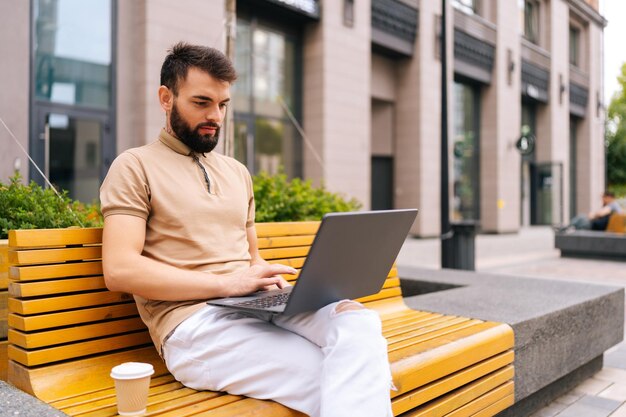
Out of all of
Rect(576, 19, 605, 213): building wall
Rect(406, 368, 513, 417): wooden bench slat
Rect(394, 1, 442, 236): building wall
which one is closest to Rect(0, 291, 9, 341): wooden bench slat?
Rect(406, 368, 513, 417): wooden bench slat

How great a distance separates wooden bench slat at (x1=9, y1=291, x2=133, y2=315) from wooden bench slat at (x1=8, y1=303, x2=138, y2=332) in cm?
2

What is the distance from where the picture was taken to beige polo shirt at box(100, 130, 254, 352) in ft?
7.34

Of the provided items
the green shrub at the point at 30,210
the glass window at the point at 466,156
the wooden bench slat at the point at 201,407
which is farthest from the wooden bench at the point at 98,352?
the glass window at the point at 466,156

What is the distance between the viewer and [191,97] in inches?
94.7

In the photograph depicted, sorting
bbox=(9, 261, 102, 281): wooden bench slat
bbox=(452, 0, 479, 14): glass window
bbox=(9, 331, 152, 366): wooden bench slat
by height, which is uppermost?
bbox=(452, 0, 479, 14): glass window

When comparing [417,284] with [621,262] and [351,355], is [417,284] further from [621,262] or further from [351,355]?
[621,262]

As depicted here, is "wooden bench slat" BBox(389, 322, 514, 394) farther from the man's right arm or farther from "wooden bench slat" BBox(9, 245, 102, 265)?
"wooden bench slat" BBox(9, 245, 102, 265)

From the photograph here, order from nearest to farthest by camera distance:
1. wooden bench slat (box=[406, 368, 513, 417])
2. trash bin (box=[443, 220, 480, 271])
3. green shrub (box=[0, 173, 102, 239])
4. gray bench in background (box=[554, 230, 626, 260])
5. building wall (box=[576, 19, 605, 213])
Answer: wooden bench slat (box=[406, 368, 513, 417]) → green shrub (box=[0, 173, 102, 239]) → trash bin (box=[443, 220, 480, 271]) → gray bench in background (box=[554, 230, 626, 260]) → building wall (box=[576, 19, 605, 213])

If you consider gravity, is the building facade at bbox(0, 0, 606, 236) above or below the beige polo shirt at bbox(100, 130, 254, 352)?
above

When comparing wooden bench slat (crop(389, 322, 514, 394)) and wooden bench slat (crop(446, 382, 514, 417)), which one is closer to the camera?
wooden bench slat (crop(389, 322, 514, 394))

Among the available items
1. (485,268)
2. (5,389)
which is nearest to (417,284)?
(5,389)

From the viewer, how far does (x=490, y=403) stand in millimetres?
3041

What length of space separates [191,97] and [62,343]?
3.64 feet

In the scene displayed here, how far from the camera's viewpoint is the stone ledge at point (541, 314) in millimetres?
3428
